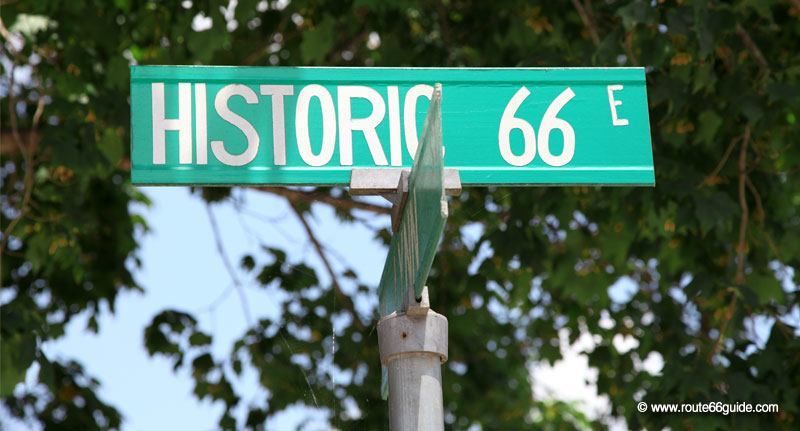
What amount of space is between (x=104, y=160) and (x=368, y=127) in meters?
3.45

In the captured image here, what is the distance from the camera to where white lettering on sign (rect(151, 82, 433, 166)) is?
2.23 m

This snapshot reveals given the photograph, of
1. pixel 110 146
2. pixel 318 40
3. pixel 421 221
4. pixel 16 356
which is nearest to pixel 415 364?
pixel 421 221

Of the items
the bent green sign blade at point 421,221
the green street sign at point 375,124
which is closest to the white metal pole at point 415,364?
the bent green sign blade at point 421,221

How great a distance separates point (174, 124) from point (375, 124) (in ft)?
1.25

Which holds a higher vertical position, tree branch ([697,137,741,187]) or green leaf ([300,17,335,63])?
green leaf ([300,17,335,63])

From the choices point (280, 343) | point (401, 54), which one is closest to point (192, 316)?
point (280, 343)

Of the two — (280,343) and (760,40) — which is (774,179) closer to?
(760,40)

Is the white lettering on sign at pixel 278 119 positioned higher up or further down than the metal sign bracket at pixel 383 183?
higher up

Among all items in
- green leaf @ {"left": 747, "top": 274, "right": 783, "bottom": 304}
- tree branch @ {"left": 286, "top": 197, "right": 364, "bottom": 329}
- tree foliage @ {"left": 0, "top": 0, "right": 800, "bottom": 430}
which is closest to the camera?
tree foliage @ {"left": 0, "top": 0, "right": 800, "bottom": 430}

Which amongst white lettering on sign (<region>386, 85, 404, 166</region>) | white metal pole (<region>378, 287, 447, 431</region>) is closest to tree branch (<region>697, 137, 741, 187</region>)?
white lettering on sign (<region>386, 85, 404, 166</region>)

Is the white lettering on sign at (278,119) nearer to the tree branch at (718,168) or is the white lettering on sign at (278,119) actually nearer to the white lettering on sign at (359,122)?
the white lettering on sign at (359,122)

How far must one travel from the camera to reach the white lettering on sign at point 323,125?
7.38 feet

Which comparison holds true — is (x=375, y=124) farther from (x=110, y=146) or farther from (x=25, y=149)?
(x=25, y=149)

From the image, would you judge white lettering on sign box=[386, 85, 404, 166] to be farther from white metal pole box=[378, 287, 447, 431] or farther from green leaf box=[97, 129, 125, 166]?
green leaf box=[97, 129, 125, 166]
